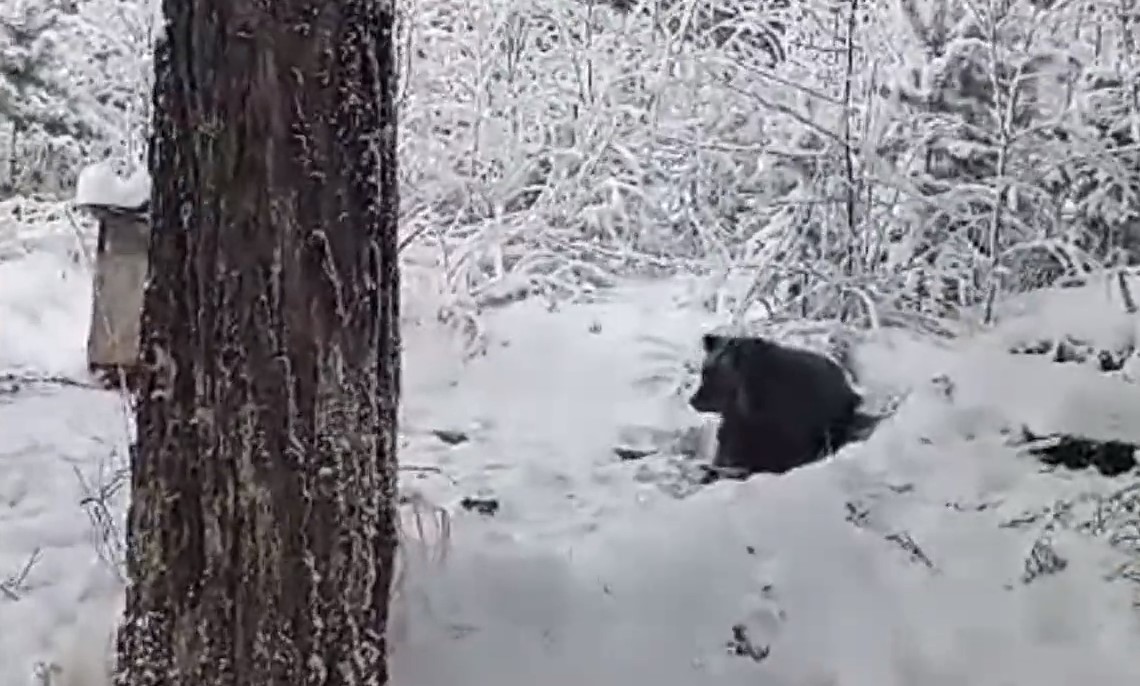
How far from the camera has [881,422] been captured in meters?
3.55

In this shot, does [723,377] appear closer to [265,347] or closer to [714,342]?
[714,342]

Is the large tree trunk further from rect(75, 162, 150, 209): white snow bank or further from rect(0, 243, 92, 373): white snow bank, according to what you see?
rect(0, 243, 92, 373): white snow bank

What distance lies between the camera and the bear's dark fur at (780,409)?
11.3ft

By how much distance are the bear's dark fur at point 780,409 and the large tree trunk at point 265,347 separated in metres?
1.48

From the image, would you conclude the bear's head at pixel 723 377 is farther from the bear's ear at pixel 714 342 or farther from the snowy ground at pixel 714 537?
the snowy ground at pixel 714 537

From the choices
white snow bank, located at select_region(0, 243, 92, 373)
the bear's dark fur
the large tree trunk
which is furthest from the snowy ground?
the large tree trunk

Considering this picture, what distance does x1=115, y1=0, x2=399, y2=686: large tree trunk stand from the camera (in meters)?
1.93

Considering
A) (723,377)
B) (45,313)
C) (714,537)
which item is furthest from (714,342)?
(45,313)

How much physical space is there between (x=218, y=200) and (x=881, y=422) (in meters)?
2.05

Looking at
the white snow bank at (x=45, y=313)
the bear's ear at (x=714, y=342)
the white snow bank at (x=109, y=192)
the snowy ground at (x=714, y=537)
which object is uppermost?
the white snow bank at (x=109, y=192)

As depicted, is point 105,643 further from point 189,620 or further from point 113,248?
point 113,248

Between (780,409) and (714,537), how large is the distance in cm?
54

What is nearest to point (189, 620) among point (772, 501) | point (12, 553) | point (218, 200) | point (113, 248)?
point (218, 200)

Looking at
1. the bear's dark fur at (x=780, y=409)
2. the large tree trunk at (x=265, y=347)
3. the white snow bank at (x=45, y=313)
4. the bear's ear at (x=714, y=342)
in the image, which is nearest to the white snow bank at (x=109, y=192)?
the white snow bank at (x=45, y=313)
